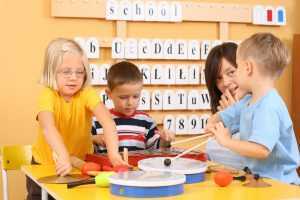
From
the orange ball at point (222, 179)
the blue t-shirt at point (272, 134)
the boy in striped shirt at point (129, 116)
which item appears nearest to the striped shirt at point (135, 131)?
the boy in striped shirt at point (129, 116)

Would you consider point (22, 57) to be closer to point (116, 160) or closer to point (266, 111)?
point (116, 160)

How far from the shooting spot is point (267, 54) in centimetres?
151

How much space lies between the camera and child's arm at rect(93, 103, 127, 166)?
151 cm

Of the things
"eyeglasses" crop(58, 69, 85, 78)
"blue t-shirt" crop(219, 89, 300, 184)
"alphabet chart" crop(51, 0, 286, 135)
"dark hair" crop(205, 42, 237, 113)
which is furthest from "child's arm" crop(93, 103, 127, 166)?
"alphabet chart" crop(51, 0, 286, 135)

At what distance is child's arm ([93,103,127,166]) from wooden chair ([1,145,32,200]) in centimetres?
40

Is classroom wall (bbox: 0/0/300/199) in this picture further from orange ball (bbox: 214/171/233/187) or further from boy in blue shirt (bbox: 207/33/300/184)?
orange ball (bbox: 214/171/233/187)

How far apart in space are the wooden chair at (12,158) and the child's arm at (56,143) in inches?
14.3

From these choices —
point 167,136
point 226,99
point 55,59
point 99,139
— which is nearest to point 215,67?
point 226,99

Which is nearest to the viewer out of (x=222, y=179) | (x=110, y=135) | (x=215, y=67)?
(x=222, y=179)

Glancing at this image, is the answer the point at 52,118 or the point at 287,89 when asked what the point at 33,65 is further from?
the point at 287,89

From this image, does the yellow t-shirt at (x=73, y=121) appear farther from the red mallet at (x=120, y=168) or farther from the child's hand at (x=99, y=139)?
the red mallet at (x=120, y=168)

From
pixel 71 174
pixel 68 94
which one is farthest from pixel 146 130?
pixel 71 174

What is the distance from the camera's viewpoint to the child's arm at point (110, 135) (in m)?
1.51

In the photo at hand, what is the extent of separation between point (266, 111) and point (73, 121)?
70cm
